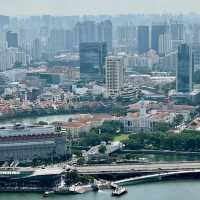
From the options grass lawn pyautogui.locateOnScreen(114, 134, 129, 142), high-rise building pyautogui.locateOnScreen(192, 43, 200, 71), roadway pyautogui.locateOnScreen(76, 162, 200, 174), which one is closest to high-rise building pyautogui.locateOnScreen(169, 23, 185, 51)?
high-rise building pyautogui.locateOnScreen(192, 43, 200, 71)

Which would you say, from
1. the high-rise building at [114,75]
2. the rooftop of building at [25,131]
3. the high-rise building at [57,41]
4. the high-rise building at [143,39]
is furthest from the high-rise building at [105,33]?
the rooftop of building at [25,131]

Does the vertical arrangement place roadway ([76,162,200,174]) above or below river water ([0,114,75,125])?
below

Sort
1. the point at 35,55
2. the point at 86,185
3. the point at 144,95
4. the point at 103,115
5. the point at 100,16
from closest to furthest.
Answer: the point at 86,185
the point at 103,115
the point at 144,95
the point at 35,55
the point at 100,16

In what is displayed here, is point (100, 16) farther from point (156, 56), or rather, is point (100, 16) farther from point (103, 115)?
point (103, 115)

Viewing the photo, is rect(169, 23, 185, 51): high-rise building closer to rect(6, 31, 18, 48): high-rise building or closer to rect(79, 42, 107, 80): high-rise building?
rect(6, 31, 18, 48): high-rise building

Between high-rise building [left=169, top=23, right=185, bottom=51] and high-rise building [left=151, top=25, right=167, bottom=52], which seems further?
high-rise building [left=169, top=23, right=185, bottom=51]

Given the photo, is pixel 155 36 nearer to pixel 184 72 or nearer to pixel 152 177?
pixel 184 72

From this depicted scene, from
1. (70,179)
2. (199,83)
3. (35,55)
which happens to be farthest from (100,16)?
(70,179)
